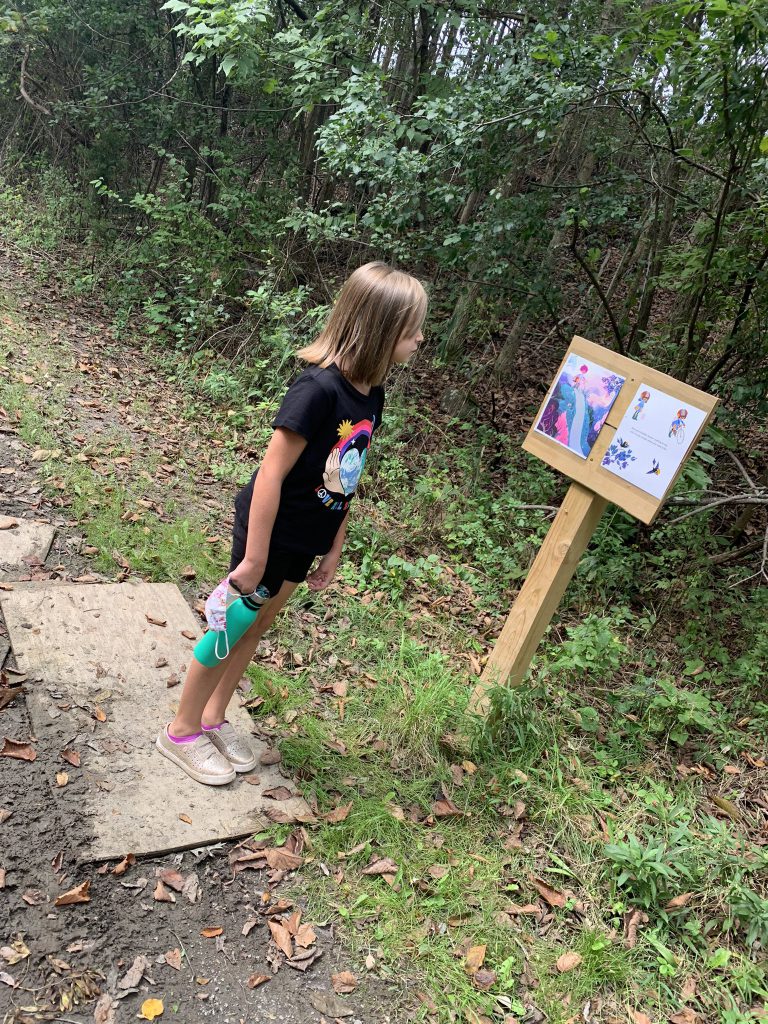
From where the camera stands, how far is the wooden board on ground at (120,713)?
8.68 ft

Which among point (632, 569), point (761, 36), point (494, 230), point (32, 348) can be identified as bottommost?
point (32, 348)

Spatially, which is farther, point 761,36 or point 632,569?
point 632,569

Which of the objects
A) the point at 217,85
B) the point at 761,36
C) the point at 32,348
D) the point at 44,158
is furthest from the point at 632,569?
the point at 44,158

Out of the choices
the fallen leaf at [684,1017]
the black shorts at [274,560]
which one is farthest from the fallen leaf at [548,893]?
the black shorts at [274,560]

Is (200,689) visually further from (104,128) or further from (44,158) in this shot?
(44,158)

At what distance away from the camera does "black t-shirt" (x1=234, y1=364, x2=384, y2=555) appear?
7.68 feet

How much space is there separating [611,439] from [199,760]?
2.15 meters

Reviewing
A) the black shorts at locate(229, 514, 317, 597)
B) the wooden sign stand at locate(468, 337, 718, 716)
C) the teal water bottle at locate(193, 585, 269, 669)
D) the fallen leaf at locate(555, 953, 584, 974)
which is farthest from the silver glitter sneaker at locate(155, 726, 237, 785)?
the fallen leaf at locate(555, 953, 584, 974)

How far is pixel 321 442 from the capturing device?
2.43m

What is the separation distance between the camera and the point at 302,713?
3410 millimetres

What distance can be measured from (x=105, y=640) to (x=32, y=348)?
15.2 ft

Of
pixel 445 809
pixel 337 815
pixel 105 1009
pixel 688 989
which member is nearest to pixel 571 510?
pixel 445 809

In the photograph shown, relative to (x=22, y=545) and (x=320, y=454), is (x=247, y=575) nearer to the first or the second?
(x=320, y=454)

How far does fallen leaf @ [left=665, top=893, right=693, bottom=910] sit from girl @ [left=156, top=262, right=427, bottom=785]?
192cm
